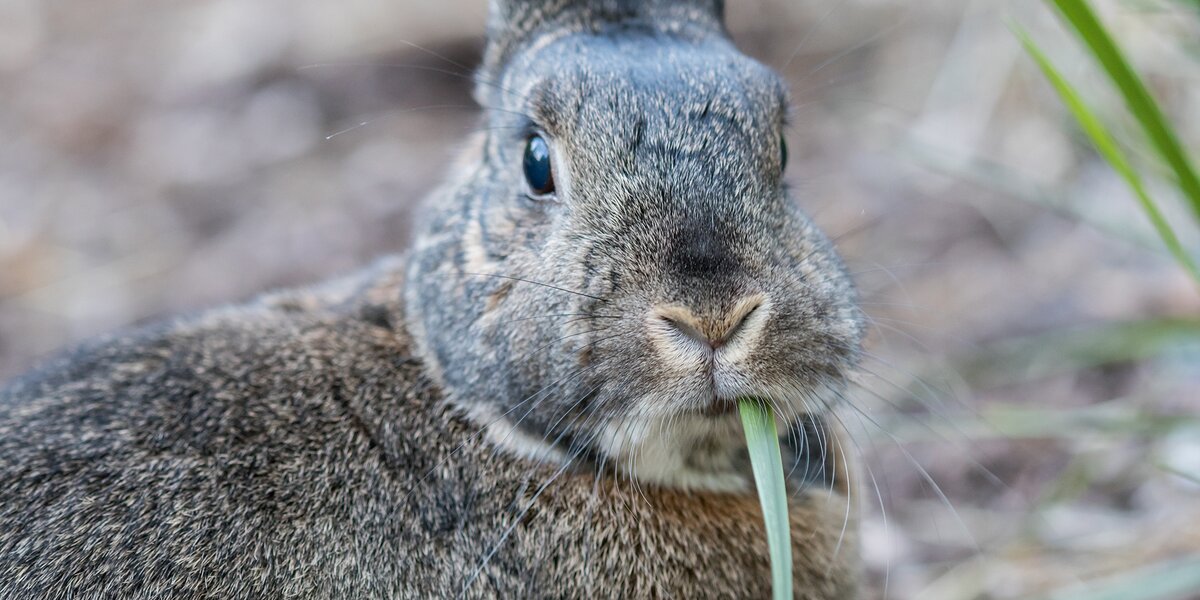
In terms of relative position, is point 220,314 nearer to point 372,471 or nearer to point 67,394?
point 67,394

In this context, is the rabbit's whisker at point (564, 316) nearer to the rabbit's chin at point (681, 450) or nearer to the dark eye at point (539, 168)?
the rabbit's chin at point (681, 450)

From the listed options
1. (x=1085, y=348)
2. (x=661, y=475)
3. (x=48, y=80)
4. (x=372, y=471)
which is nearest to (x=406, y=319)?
(x=372, y=471)

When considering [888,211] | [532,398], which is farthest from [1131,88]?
[888,211]

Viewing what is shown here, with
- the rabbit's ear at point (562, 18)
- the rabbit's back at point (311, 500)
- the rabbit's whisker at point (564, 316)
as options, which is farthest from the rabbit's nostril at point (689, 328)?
the rabbit's ear at point (562, 18)

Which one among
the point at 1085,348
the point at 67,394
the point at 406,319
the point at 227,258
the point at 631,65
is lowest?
the point at 227,258

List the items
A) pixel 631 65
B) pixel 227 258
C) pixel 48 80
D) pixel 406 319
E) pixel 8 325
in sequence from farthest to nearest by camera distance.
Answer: pixel 48 80
pixel 227 258
pixel 8 325
pixel 406 319
pixel 631 65

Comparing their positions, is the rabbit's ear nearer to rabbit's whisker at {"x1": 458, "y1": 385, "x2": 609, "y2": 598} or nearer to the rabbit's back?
the rabbit's back

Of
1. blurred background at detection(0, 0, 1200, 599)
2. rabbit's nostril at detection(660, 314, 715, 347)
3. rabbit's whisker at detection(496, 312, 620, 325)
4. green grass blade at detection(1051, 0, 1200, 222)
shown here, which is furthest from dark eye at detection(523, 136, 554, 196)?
green grass blade at detection(1051, 0, 1200, 222)

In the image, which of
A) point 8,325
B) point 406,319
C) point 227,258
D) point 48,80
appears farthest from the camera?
point 48,80
